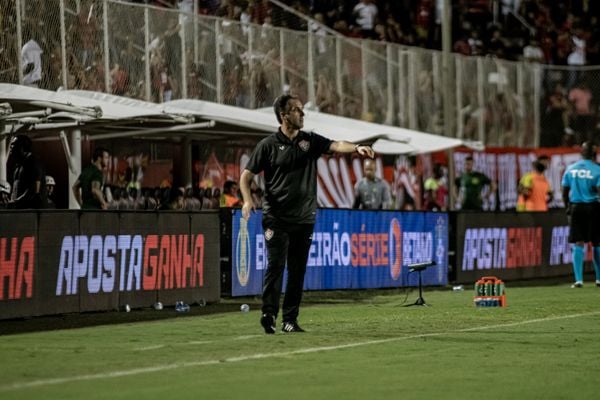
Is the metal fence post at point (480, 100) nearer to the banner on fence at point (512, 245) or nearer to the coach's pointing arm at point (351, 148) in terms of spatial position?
the banner on fence at point (512, 245)

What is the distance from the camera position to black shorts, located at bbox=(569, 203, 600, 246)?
23.3 metres

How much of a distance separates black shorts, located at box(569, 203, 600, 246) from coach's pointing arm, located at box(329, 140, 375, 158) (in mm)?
10697

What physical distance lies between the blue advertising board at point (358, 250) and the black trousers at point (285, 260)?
626 centimetres

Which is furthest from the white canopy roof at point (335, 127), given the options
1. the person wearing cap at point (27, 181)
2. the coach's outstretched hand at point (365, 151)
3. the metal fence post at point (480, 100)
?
the coach's outstretched hand at point (365, 151)

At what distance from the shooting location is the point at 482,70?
35156 millimetres

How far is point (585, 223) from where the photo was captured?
2334 cm

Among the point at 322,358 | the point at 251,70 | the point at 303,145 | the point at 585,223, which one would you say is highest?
the point at 251,70

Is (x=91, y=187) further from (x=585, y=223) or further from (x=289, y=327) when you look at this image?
(x=585, y=223)

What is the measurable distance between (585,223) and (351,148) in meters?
11.0

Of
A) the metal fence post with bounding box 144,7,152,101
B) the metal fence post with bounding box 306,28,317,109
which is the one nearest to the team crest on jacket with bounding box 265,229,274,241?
the metal fence post with bounding box 144,7,152,101

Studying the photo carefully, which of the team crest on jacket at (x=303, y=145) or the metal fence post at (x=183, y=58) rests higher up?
the metal fence post at (x=183, y=58)

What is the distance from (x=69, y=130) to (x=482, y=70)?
14697 millimetres

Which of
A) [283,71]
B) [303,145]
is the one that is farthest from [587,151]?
[303,145]

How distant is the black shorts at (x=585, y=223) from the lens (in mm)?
23266
